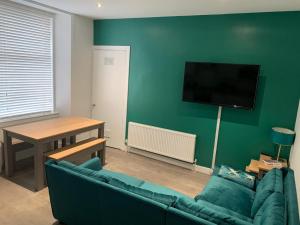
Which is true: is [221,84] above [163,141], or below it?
above

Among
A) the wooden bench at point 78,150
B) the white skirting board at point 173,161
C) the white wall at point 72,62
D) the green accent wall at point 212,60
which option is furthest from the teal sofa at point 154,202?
the white wall at point 72,62

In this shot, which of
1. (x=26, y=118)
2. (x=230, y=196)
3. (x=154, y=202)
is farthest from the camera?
(x=26, y=118)

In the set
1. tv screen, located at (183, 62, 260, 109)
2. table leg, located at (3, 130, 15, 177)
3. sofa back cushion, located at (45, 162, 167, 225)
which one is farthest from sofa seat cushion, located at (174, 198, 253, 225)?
table leg, located at (3, 130, 15, 177)

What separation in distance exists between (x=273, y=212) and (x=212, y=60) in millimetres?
2604

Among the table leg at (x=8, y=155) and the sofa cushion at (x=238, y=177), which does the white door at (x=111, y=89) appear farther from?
the sofa cushion at (x=238, y=177)

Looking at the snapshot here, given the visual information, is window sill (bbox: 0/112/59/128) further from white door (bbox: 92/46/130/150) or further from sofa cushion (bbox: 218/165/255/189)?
sofa cushion (bbox: 218/165/255/189)

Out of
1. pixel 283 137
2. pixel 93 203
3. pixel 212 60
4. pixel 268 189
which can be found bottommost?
pixel 93 203

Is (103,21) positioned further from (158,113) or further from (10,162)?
(10,162)

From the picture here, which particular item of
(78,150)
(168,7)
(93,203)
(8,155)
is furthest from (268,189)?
(8,155)

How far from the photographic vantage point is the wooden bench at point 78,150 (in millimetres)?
3132

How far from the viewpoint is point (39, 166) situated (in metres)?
3.06

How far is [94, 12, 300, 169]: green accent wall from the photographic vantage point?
3.27 m

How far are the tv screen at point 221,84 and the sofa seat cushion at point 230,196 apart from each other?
132cm

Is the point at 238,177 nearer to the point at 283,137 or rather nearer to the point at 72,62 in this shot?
the point at 283,137
